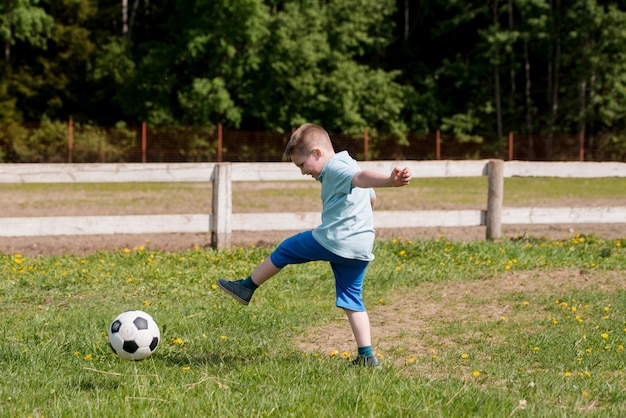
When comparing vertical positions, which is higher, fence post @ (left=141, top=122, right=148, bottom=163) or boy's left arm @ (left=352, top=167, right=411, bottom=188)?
fence post @ (left=141, top=122, right=148, bottom=163)

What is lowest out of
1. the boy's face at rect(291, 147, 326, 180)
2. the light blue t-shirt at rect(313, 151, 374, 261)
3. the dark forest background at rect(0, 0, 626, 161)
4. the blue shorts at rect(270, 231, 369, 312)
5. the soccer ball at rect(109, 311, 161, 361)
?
the soccer ball at rect(109, 311, 161, 361)

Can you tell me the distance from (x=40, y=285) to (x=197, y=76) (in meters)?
30.0

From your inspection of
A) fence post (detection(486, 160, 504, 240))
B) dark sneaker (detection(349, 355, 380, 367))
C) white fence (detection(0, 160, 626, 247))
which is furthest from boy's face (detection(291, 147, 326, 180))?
fence post (detection(486, 160, 504, 240))

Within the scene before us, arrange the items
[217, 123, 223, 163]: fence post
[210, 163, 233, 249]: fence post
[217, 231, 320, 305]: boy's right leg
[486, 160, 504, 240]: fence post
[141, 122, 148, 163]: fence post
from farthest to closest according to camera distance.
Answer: [217, 123, 223, 163]: fence post, [141, 122, 148, 163]: fence post, [486, 160, 504, 240]: fence post, [210, 163, 233, 249]: fence post, [217, 231, 320, 305]: boy's right leg

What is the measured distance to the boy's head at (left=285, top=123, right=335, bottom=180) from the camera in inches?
182

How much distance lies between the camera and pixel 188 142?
30.6m

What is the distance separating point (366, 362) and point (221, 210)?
503cm

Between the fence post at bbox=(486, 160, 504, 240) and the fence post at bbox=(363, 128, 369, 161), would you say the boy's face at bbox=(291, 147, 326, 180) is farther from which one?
the fence post at bbox=(363, 128, 369, 161)

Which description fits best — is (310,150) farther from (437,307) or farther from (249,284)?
(437,307)

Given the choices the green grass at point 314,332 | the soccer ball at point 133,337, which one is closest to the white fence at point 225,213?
the green grass at point 314,332

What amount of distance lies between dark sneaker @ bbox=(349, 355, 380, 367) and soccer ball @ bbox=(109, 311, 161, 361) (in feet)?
3.86

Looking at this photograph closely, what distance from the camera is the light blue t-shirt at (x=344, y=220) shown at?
181 inches

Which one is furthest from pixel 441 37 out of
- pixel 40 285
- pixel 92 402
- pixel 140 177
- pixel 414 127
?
pixel 92 402

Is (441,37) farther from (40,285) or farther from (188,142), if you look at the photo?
(40,285)
